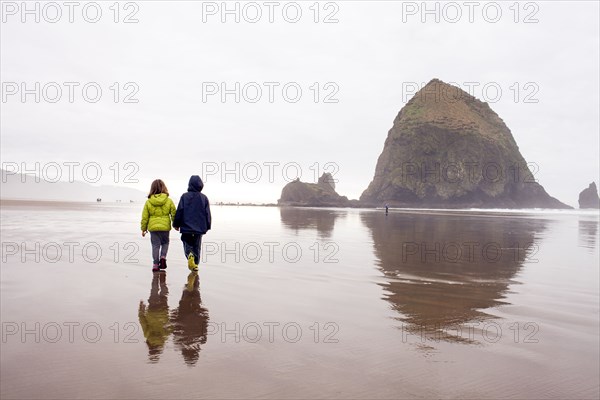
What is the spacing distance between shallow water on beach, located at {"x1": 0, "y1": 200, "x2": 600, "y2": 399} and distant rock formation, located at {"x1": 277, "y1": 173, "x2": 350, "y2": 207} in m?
108

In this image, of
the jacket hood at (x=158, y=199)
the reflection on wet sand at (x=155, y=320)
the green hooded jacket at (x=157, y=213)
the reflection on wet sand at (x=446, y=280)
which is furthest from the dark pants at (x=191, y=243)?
the reflection on wet sand at (x=446, y=280)

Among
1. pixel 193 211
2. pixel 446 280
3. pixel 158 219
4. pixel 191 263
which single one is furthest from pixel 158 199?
pixel 446 280

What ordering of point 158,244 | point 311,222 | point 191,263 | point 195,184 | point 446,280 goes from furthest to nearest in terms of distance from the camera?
point 311,222
point 195,184
point 158,244
point 191,263
point 446,280

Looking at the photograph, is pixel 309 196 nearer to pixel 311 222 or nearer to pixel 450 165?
pixel 450 165

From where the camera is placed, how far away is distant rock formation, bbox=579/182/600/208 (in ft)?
541

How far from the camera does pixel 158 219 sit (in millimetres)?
9102

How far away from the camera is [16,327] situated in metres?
4.49

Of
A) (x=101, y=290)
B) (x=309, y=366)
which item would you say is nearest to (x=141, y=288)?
(x=101, y=290)

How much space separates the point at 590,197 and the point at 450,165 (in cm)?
9750

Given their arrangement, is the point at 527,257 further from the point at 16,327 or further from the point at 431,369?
the point at 16,327

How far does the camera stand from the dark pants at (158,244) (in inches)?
345

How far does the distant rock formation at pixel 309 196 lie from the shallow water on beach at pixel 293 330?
108m

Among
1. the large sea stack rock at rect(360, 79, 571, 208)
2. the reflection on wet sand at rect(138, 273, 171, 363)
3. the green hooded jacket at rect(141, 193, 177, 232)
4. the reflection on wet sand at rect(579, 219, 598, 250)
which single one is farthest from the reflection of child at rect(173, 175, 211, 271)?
the large sea stack rock at rect(360, 79, 571, 208)

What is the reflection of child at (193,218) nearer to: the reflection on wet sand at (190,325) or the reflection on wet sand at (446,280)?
the reflection on wet sand at (190,325)
